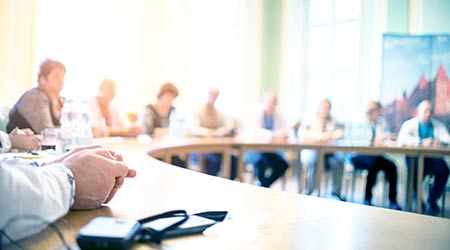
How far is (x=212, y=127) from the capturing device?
4.35m

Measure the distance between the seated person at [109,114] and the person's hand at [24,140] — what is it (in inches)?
46.9

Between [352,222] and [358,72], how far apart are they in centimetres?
536

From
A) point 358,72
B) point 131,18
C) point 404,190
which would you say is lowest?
point 404,190

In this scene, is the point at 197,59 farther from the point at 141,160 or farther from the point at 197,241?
the point at 197,241

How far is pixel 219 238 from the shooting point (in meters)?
0.77

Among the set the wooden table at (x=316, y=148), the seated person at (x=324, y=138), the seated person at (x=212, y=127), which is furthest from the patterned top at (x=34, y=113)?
the seated person at (x=324, y=138)

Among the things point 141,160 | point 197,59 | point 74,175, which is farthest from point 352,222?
point 197,59

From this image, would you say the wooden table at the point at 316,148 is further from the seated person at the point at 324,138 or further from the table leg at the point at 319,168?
the seated person at the point at 324,138

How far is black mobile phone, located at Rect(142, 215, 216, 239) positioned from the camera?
0.77 m

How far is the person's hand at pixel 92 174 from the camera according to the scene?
0.92 metres

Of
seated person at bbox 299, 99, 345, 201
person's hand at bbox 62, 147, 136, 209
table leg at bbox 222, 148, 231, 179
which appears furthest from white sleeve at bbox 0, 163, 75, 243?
seated person at bbox 299, 99, 345, 201

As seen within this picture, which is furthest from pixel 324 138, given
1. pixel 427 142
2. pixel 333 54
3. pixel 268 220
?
pixel 268 220

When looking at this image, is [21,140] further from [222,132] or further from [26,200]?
[222,132]

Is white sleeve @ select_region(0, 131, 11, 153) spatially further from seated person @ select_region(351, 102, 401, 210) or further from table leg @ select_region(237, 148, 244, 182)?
seated person @ select_region(351, 102, 401, 210)
